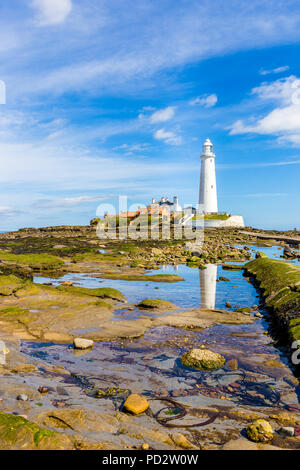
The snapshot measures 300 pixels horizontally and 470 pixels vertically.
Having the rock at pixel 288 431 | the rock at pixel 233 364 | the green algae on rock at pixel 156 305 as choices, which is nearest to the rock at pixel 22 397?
the rock at pixel 288 431

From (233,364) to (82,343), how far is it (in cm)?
561

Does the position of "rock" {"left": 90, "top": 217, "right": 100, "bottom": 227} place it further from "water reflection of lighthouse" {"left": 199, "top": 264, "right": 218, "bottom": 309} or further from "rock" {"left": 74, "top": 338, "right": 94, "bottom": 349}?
"rock" {"left": 74, "top": 338, "right": 94, "bottom": 349}

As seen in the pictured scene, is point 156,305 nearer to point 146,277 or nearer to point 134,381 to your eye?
point 134,381

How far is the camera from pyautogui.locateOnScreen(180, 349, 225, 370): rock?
408 inches

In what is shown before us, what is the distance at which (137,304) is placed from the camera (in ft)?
60.6

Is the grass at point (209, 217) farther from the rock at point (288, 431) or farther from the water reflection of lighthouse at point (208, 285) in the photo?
the rock at point (288, 431)

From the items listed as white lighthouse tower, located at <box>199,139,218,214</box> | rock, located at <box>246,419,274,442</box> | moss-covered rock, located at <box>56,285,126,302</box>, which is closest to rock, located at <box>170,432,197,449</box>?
A: rock, located at <box>246,419,274,442</box>

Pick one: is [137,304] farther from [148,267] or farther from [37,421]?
[148,267]

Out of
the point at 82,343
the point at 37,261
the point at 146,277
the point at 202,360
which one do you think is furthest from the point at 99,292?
the point at 37,261

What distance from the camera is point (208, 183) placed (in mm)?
80375

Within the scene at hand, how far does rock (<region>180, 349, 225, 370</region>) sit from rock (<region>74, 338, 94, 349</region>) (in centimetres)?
364

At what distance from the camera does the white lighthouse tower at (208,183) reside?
261ft

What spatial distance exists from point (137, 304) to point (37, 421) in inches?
468
